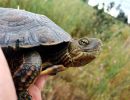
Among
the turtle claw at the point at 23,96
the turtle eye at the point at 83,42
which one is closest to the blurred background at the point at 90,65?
the turtle eye at the point at 83,42

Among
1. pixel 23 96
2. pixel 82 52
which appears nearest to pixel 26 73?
pixel 23 96

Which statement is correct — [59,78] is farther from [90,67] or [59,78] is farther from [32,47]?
[32,47]

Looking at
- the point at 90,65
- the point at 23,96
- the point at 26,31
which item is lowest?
the point at 90,65

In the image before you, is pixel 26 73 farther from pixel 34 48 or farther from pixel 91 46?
pixel 91 46

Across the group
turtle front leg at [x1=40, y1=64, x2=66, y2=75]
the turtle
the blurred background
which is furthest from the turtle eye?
the blurred background

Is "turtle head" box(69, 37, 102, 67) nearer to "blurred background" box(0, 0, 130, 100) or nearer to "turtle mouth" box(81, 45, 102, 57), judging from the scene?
"turtle mouth" box(81, 45, 102, 57)

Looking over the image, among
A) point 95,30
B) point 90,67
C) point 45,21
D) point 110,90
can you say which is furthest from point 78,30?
point 45,21

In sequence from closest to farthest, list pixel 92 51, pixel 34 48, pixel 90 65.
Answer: pixel 34 48 < pixel 92 51 < pixel 90 65

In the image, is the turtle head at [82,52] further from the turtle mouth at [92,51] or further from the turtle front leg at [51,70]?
the turtle front leg at [51,70]
